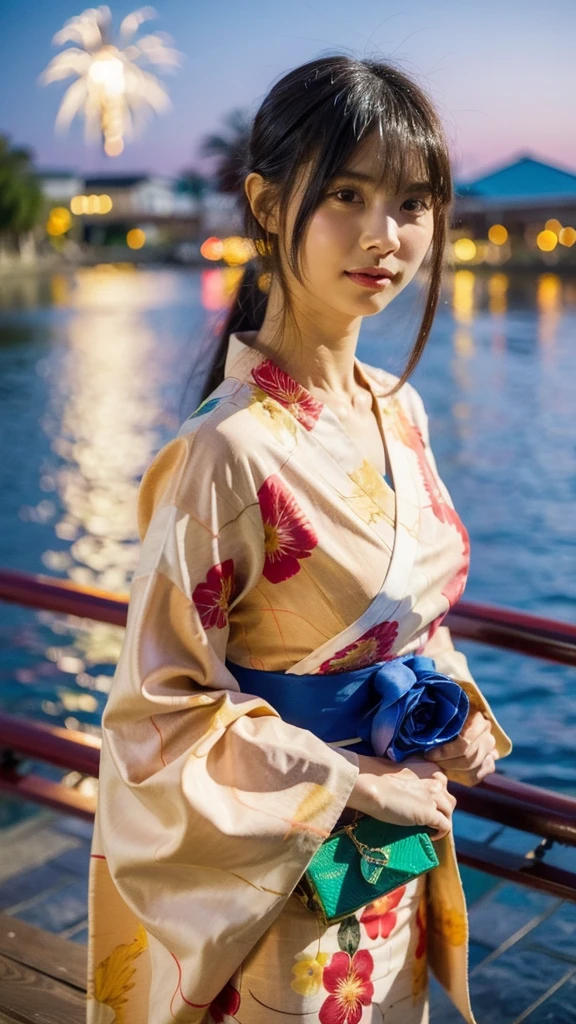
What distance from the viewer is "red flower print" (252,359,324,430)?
128 centimetres

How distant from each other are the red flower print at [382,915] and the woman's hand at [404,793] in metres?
0.09

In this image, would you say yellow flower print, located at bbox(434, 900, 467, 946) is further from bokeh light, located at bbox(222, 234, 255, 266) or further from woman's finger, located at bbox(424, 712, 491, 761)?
bokeh light, located at bbox(222, 234, 255, 266)

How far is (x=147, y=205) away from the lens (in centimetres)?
9612

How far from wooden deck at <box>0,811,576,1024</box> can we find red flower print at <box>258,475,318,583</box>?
0.94 meters

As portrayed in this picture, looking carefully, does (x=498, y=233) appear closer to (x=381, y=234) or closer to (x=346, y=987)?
(x=381, y=234)

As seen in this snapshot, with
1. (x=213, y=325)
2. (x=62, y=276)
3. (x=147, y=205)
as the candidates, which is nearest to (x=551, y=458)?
(x=213, y=325)

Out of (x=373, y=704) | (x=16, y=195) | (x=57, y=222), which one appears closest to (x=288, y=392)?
(x=373, y=704)

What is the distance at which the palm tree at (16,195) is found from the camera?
2359 inches

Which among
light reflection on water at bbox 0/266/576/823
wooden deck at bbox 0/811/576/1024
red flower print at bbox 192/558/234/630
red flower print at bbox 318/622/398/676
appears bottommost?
light reflection on water at bbox 0/266/576/823

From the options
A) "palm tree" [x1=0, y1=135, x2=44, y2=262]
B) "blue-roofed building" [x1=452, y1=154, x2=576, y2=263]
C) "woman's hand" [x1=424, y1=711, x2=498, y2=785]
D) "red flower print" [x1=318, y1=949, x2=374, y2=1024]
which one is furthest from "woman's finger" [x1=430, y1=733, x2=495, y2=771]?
"palm tree" [x1=0, y1=135, x2=44, y2=262]

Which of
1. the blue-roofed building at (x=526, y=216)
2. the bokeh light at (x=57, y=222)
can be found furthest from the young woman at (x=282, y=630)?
the bokeh light at (x=57, y=222)

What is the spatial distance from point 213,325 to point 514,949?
1639 millimetres

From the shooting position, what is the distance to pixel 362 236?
1196 mm

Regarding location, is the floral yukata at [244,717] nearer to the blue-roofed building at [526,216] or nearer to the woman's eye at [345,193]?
the woman's eye at [345,193]
